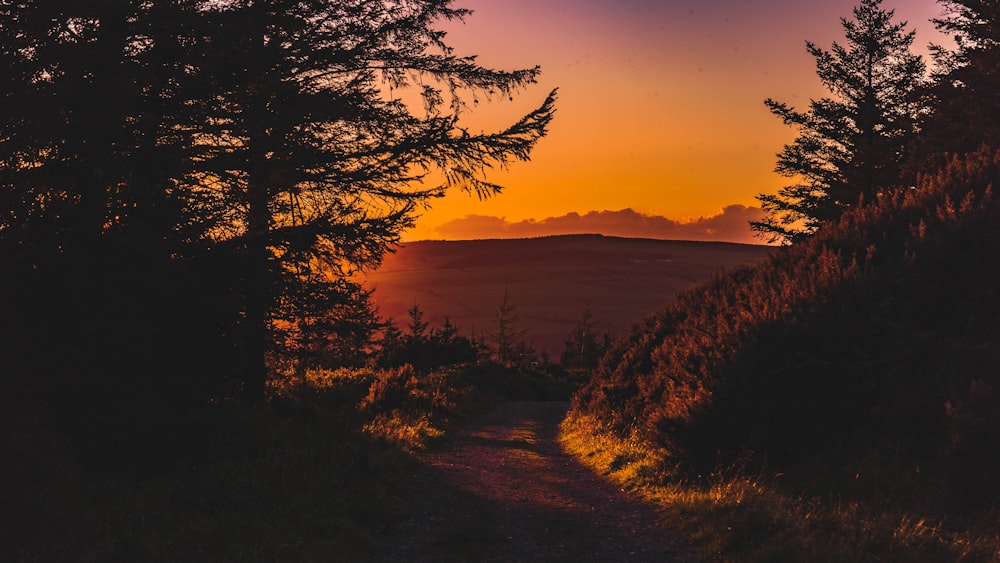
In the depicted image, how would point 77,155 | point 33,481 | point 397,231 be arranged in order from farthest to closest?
1. point 397,231
2. point 77,155
3. point 33,481

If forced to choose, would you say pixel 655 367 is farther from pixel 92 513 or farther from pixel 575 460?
pixel 92 513

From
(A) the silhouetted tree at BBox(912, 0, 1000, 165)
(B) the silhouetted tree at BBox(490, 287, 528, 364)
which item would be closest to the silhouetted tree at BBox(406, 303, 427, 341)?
(B) the silhouetted tree at BBox(490, 287, 528, 364)

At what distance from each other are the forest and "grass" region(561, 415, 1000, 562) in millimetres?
41

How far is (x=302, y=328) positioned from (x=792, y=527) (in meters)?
10.0

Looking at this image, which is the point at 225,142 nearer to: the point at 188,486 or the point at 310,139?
the point at 310,139

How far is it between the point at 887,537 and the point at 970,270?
245 inches

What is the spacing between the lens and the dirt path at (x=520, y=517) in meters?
7.34

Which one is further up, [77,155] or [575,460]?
[77,155]

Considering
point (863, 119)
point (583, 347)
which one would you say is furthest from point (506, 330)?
point (863, 119)

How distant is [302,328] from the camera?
45.1 feet

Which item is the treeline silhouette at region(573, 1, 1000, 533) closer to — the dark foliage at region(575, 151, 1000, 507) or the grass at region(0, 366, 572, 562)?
the dark foliage at region(575, 151, 1000, 507)

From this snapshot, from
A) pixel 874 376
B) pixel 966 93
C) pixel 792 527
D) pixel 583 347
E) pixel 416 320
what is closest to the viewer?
pixel 792 527

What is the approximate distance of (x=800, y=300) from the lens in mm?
11641

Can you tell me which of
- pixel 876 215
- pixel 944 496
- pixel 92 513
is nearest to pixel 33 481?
pixel 92 513
